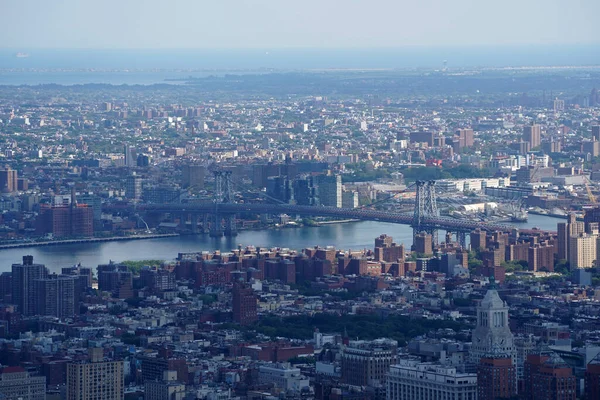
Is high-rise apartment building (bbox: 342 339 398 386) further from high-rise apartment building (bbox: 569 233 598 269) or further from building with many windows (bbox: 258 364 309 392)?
high-rise apartment building (bbox: 569 233 598 269)

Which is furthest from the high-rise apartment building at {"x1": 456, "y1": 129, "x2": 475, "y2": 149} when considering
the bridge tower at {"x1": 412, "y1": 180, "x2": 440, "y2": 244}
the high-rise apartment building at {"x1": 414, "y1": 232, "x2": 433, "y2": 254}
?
the high-rise apartment building at {"x1": 414, "y1": 232, "x2": 433, "y2": 254}

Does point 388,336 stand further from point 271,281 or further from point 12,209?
point 12,209

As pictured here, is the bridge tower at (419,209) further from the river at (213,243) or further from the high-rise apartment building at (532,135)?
the high-rise apartment building at (532,135)

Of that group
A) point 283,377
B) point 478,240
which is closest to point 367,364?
point 283,377

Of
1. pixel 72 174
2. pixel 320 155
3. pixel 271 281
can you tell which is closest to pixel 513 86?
pixel 320 155

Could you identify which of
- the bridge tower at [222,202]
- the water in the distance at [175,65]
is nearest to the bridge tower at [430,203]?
the bridge tower at [222,202]

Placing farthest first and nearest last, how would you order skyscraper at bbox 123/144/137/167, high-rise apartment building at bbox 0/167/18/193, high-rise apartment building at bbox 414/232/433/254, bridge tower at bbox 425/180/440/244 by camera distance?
1. skyscraper at bbox 123/144/137/167
2. high-rise apartment building at bbox 0/167/18/193
3. bridge tower at bbox 425/180/440/244
4. high-rise apartment building at bbox 414/232/433/254

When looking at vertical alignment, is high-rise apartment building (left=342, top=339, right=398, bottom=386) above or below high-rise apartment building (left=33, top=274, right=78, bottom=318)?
above

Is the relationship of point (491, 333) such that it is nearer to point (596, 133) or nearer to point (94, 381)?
point (94, 381)
